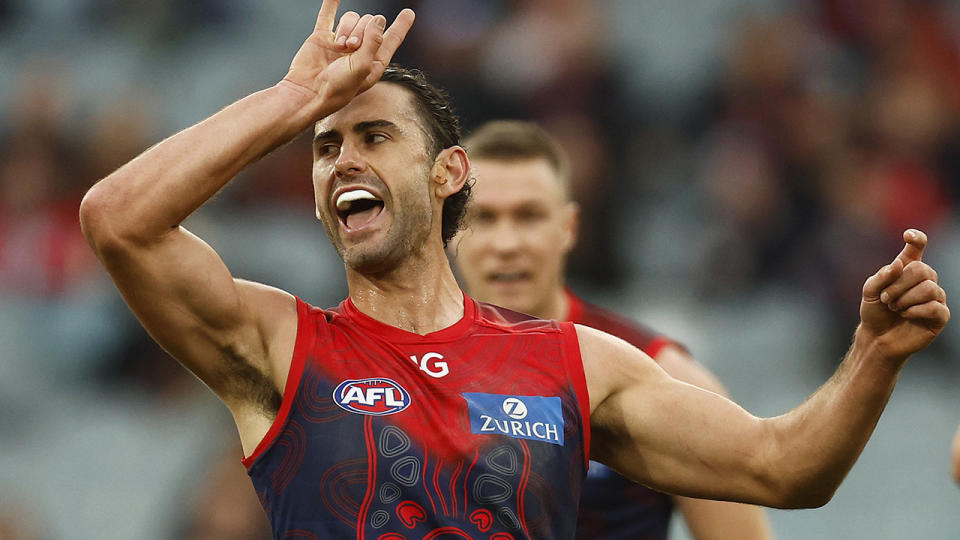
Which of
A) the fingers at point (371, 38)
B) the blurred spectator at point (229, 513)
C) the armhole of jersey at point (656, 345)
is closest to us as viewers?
the fingers at point (371, 38)

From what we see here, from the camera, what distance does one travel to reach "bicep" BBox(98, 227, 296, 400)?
369cm

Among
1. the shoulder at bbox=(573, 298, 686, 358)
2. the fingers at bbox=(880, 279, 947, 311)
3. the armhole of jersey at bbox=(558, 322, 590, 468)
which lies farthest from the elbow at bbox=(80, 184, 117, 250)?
the shoulder at bbox=(573, 298, 686, 358)

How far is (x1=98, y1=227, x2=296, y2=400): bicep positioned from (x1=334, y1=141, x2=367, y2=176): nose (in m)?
0.49

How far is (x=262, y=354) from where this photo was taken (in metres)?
3.89

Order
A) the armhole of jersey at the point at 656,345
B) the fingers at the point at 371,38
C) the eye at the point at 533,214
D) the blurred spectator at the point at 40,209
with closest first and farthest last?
the fingers at the point at 371,38 → the armhole of jersey at the point at 656,345 → the eye at the point at 533,214 → the blurred spectator at the point at 40,209

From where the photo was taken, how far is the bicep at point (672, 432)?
13.4 ft

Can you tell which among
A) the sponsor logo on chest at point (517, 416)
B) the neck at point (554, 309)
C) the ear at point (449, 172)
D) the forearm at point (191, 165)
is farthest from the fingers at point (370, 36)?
the neck at point (554, 309)

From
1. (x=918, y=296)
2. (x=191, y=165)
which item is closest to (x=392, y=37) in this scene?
(x=191, y=165)

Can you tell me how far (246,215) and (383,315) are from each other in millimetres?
5905

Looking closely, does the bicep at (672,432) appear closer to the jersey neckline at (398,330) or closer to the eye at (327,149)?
the jersey neckline at (398,330)

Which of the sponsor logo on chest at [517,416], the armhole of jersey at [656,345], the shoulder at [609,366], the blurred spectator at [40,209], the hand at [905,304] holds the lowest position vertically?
the blurred spectator at [40,209]

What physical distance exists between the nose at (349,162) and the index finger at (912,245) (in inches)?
63.1

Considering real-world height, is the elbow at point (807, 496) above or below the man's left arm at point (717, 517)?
above

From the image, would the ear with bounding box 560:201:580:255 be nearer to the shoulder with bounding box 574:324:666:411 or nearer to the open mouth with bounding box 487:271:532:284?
the open mouth with bounding box 487:271:532:284
